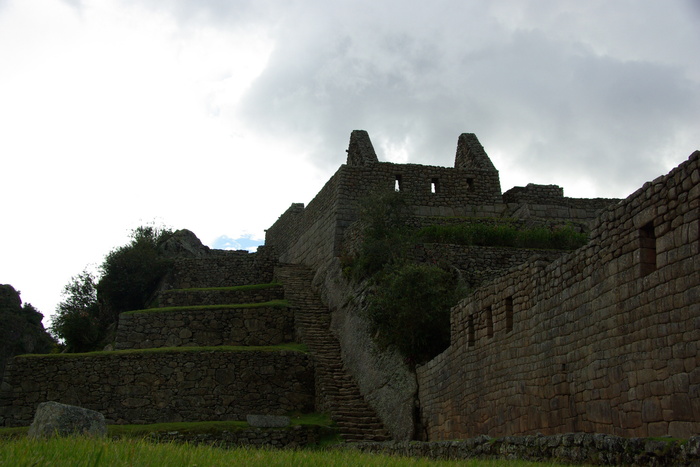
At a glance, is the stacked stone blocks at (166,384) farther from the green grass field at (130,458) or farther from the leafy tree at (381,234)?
the green grass field at (130,458)

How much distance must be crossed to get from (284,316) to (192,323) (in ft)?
11.0

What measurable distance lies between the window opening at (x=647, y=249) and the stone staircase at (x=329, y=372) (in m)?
10.4

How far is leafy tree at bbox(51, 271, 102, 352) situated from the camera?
27797mm

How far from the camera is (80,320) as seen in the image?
27891 millimetres

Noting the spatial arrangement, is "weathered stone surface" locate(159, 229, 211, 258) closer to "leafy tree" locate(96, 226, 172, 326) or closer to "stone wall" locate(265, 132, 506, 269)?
"leafy tree" locate(96, 226, 172, 326)

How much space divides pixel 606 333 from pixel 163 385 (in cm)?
1492

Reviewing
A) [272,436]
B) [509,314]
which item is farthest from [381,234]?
[509,314]

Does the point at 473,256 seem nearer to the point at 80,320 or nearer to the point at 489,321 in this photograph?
the point at 489,321

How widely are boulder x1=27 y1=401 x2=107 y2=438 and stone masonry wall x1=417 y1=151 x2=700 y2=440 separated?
777cm

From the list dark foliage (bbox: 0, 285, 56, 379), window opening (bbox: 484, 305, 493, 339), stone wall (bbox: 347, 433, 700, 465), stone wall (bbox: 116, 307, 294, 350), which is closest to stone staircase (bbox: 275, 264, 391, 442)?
stone wall (bbox: 116, 307, 294, 350)

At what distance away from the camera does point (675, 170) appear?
9.01 meters

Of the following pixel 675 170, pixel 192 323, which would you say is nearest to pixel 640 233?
pixel 675 170

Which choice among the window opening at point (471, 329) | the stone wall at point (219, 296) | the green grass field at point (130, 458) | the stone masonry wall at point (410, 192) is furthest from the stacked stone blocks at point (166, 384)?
the green grass field at point (130, 458)

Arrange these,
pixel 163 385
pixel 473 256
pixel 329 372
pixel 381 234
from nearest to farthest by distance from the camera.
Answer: pixel 163 385 < pixel 329 372 < pixel 473 256 < pixel 381 234
